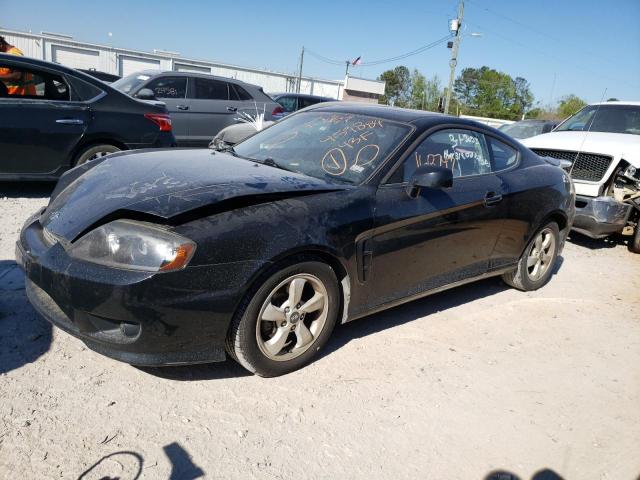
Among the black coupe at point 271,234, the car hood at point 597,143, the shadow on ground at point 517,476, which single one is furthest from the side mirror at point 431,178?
the car hood at point 597,143

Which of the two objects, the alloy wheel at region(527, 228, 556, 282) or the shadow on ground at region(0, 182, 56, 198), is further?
the shadow on ground at region(0, 182, 56, 198)

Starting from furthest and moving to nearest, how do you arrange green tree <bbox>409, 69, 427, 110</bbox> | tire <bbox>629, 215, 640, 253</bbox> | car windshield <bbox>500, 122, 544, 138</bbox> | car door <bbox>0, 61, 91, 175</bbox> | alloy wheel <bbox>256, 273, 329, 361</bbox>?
green tree <bbox>409, 69, 427, 110</bbox>
car windshield <bbox>500, 122, 544, 138</bbox>
tire <bbox>629, 215, 640, 253</bbox>
car door <bbox>0, 61, 91, 175</bbox>
alloy wheel <bbox>256, 273, 329, 361</bbox>

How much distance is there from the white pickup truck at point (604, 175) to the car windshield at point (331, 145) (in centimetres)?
356

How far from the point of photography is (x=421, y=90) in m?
69.5

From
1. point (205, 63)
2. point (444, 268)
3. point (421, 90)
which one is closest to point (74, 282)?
point (444, 268)

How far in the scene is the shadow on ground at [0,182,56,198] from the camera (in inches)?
240

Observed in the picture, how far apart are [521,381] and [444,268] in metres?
0.92

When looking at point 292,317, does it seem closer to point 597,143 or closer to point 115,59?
point 597,143

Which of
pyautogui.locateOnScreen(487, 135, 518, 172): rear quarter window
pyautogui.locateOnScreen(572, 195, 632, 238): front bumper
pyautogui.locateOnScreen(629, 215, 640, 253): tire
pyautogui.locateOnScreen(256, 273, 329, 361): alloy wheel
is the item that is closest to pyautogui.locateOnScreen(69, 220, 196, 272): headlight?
pyautogui.locateOnScreen(256, 273, 329, 361): alloy wheel

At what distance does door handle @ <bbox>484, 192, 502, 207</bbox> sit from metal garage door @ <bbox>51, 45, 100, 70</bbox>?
41.1 meters

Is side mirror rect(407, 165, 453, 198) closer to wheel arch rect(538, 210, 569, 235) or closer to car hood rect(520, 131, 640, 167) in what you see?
wheel arch rect(538, 210, 569, 235)

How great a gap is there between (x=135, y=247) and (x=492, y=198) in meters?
2.71

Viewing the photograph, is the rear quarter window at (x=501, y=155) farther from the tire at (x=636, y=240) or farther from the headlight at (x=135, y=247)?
the tire at (x=636, y=240)

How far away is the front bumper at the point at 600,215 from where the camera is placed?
641 centimetres
